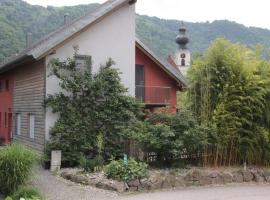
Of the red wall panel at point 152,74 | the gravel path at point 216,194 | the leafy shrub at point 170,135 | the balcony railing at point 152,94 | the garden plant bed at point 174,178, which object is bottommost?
the gravel path at point 216,194

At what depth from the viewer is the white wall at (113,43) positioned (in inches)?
740

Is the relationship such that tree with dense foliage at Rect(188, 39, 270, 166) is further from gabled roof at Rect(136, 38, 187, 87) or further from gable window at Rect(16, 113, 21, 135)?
gable window at Rect(16, 113, 21, 135)

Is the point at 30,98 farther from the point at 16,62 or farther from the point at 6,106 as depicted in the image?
the point at 6,106

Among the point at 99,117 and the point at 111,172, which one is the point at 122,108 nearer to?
the point at 99,117

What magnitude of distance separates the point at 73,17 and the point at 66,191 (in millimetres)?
26842

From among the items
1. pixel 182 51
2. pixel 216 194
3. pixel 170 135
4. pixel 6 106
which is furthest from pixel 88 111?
pixel 182 51

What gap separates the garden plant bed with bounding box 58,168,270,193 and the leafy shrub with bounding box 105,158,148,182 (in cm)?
16

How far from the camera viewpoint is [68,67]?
17.5 meters

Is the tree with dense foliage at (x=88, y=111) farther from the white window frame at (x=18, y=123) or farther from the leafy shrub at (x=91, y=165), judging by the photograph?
the white window frame at (x=18, y=123)

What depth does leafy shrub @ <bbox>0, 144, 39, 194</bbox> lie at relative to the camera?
11398mm

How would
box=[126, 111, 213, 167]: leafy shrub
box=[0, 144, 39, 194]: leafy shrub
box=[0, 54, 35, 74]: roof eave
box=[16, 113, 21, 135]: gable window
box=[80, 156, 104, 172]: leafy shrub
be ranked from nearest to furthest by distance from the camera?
box=[0, 144, 39, 194]: leafy shrub < box=[80, 156, 104, 172]: leafy shrub < box=[126, 111, 213, 167]: leafy shrub < box=[0, 54, 35, 74]: roof eave < box=[16, 113, 21, 135]: gable window

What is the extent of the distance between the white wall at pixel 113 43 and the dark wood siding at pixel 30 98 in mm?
1357

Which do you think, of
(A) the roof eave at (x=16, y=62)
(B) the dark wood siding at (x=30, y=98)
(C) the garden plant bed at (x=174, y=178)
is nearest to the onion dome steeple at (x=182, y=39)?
(A) the roof eave at (x=16, y=62)

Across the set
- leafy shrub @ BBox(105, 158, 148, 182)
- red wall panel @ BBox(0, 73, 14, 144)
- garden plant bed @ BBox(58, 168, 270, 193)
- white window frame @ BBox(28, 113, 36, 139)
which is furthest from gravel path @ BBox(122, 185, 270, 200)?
red wall panel @ BBox(0, 73, 14, 144)
